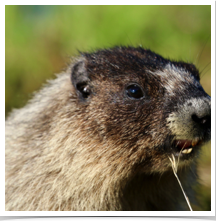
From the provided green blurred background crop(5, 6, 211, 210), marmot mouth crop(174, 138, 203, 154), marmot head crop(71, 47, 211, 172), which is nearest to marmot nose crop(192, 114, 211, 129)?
marmot head crop(71, 47, 211, 172)

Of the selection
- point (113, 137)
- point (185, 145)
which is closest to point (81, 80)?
point (113, 137)

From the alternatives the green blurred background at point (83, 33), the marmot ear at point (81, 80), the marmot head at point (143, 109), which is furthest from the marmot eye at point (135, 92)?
the green blurred background at point (83, 33)

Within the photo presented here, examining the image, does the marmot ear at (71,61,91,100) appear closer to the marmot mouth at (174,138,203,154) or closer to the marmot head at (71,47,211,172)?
the marmot head at (71,47,211,172)

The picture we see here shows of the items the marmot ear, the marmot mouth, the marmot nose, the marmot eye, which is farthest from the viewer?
the marmot ear

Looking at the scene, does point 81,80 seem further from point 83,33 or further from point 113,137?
point 83,33

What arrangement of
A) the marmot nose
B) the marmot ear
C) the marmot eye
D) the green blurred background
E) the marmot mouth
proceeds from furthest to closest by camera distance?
the green blurred background
the marmot ear
the marmot eye
the marmot mouth
the marmot nose
